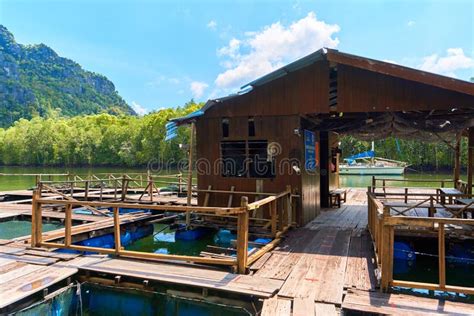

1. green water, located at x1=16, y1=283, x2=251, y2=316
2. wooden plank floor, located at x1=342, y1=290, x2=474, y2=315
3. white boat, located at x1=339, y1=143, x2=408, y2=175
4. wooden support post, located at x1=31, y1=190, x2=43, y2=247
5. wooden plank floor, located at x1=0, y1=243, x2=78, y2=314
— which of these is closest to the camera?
wooden plank floor, located at x1=342, y1=290, x2=474, y2=315

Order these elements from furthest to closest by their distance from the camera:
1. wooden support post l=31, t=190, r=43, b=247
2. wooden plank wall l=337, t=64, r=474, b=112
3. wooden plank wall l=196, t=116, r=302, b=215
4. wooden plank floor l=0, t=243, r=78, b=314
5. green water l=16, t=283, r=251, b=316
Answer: wooden plank wall l=196, t=116, r=302, b=215 → wooden plank wall l=337, t=64, r=474, b=112 → wooden support post l=31, t=190, r=43, b=247 → green water l=16, t=283, r=251, b=316 → wooden plank floor l=0, t=243, r=78, b=314

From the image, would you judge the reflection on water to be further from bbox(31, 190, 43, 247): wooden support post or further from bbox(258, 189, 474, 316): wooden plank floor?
bbox(31, 190, 43, 247): wooden support post

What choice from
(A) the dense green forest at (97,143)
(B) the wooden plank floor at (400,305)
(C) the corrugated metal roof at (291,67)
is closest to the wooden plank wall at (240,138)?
(C) the corrugated metal roof at (291,67)

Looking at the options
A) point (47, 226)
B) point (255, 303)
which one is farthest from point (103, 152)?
point (255, 303)

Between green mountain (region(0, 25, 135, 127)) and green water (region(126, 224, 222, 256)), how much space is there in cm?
11198

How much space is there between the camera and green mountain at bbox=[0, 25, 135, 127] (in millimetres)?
107062

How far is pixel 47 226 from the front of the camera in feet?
38.2

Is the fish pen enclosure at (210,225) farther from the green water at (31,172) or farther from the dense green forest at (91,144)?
the dense green forest at (91,144)

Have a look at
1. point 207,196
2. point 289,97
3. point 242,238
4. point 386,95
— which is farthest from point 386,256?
point 207,196

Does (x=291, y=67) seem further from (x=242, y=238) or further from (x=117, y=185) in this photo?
(x=117, y=185)

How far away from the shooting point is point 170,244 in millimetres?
9508

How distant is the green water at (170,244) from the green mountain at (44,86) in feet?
367

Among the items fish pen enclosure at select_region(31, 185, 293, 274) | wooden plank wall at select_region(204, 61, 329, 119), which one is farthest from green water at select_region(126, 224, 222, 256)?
wooden plank wall at select_region(204, 61, 329, 119)

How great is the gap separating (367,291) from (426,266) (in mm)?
3739
